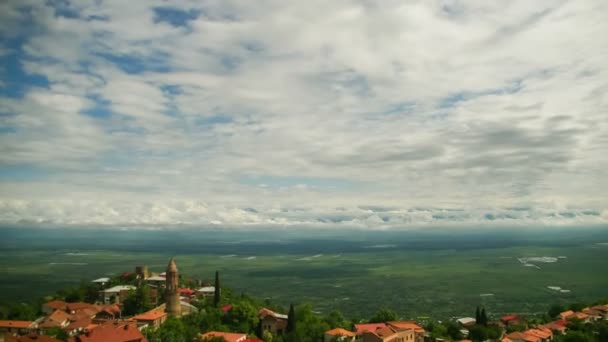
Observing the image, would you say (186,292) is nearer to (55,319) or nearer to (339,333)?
(55,319)

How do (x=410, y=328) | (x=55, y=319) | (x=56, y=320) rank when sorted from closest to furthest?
(x=56, y=320), (x=55, y=319), (x=410, y=328)

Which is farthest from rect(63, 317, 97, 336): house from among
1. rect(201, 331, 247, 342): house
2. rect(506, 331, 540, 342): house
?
rect(506, 331, 540, 342): house

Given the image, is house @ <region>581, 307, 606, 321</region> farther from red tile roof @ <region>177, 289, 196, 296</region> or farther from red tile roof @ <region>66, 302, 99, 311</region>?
red tile roof @ <region>66, 302, 99, 311</region>

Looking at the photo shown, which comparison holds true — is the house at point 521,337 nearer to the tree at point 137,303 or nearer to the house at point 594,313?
the house at point 594,313

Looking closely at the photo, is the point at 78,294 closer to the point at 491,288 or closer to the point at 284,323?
the point at 284,323

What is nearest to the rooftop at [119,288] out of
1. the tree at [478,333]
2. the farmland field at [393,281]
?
the farmland field at [393,281]

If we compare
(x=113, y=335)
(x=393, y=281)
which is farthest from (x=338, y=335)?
(x=393, y=281)

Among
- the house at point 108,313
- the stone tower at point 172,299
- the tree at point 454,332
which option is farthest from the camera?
the tree at point 454,332
